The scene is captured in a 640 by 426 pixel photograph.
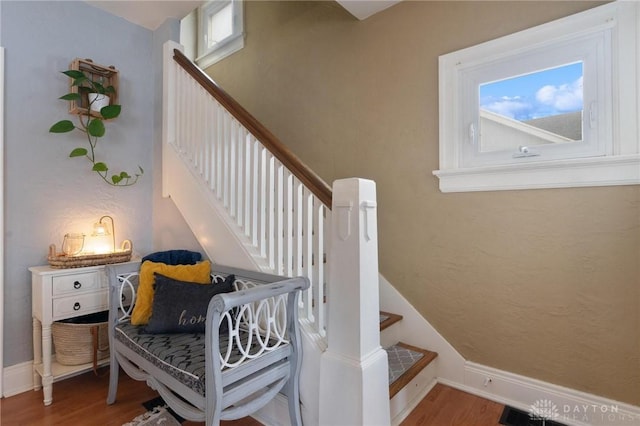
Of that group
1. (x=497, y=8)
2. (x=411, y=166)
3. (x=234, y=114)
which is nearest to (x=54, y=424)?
(x=234, y=114)

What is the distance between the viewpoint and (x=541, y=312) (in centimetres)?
179

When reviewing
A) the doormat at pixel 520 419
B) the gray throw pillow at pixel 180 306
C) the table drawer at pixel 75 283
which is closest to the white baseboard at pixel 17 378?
the table drawer at pixel 75 283

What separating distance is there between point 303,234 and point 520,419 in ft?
4.83

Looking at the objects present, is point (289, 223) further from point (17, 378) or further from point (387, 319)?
point (17, 378)

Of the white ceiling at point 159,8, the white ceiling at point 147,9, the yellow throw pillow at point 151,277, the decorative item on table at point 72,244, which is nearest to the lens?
the yellow throw pillow at point 151,277

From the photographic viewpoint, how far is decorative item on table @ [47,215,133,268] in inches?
79.2

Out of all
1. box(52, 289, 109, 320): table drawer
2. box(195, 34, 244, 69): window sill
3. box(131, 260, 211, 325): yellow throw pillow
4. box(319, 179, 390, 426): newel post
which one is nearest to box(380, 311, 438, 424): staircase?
box(319, 179, 390, 426): newel post

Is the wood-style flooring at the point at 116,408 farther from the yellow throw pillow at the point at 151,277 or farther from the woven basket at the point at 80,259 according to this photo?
the woven basket at the point at 80,259

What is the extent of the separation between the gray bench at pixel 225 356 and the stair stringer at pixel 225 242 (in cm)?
5

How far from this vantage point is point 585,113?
167 cm

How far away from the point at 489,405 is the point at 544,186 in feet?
4.04

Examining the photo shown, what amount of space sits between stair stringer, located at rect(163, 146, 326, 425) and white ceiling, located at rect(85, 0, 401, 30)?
1.06m

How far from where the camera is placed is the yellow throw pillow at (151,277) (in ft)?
5.98

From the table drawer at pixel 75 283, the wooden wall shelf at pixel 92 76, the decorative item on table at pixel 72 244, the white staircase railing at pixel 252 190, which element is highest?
the wooden wall shelf at pixel 92 76
